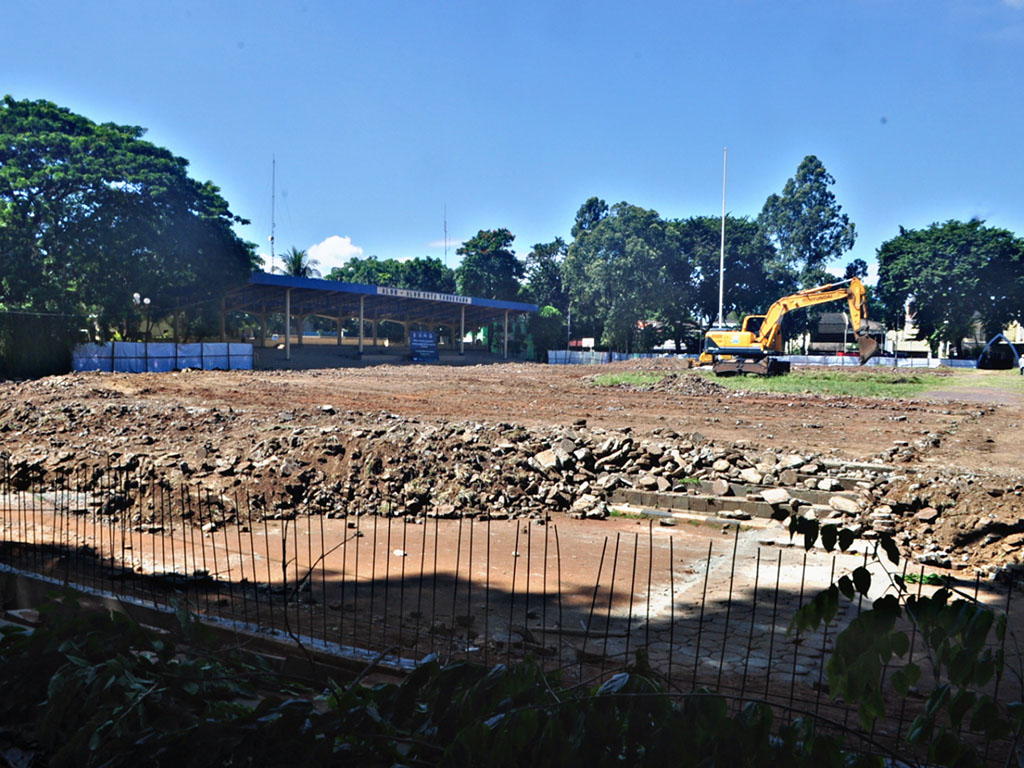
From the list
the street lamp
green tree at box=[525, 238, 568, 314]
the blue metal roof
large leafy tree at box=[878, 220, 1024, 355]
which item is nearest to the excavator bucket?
the blue metal roof

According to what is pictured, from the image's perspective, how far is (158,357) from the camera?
36062 millimetres

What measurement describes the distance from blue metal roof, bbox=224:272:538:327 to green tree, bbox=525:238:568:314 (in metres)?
14.6

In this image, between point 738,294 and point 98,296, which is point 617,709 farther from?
point 738,294

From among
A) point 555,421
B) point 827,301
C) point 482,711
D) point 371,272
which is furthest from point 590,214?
point 482,711

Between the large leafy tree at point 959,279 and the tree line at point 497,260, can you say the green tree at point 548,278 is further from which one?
the large leafy tree at point 959,279

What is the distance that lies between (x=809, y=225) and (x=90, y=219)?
54338mm

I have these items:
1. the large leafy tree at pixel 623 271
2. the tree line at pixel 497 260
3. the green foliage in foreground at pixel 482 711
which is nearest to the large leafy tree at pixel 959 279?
the tree line at pixel 497 260

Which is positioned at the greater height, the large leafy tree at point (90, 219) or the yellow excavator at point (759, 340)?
the large leafy tree at point (90, 219)

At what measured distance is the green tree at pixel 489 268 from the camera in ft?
271

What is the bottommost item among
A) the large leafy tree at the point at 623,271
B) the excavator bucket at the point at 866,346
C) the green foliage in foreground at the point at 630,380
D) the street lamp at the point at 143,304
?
the green foliage in foreground at the point at 630,380

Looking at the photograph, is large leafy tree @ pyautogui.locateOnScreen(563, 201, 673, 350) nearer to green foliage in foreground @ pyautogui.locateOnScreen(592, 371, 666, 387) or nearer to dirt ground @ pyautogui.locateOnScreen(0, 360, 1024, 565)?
green foliage in foreground @ pyautogui.locateOnScreen(592, 371, 666, 387)

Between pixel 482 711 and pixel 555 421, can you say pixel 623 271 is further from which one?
pixel 482 711

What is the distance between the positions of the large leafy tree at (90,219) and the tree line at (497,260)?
64 mm

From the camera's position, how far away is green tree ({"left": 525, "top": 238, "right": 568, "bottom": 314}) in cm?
8169
